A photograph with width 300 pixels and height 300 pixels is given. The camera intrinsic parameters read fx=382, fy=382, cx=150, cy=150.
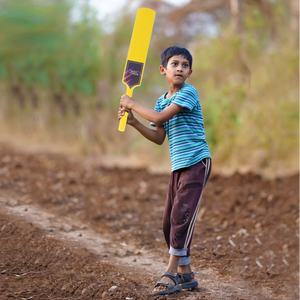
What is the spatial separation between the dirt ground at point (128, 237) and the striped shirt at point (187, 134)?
0.89m

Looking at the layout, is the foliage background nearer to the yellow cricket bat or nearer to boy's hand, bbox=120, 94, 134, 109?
the yellow cricket bat

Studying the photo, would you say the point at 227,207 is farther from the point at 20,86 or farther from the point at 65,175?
the point at 20,86

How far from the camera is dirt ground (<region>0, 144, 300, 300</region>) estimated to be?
2.55 m

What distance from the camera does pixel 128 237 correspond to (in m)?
3.89

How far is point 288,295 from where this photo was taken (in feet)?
9.52

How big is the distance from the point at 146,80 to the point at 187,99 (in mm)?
5983

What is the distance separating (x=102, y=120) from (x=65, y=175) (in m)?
2.64

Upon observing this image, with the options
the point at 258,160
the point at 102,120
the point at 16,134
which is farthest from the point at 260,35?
the point at 16,134

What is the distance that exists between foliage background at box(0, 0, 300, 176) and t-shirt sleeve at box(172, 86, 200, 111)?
123 inches

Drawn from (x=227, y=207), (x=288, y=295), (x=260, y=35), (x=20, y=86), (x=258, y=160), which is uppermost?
(x=260, y=35)

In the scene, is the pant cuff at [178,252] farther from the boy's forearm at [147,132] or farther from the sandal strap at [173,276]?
the boy's forearm at [147,132]

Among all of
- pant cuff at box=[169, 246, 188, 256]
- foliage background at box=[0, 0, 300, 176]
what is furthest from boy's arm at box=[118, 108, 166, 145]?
foliage background at box=[0, 0, 300, 176]

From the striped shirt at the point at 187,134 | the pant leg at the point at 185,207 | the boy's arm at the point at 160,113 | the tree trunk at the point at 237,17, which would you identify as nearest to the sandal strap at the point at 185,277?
the pant leg at the point at 185,207

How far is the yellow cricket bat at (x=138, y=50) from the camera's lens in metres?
2.69
